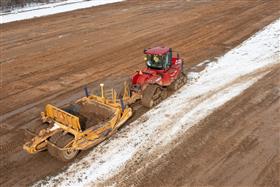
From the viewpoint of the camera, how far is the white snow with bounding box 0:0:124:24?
3014 centimetres

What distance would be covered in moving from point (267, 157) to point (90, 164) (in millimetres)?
4676

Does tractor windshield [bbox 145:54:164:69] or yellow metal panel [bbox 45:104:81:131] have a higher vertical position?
tractor windshield [bbox 145:54:164:69]

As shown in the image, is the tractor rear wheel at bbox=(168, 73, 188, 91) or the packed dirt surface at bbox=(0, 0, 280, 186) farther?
the tractor rear wheel at bbox=(168, 73, 188, 91)

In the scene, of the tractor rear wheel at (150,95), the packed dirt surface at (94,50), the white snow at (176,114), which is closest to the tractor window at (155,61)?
the tractor rear wheel at (150,95)

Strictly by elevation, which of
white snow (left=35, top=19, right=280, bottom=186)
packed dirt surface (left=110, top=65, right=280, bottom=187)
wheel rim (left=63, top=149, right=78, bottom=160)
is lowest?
packed dirt surface (left=110, top=65, right=280, bottom=187)

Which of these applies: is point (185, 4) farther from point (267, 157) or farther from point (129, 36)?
point (267, 157)

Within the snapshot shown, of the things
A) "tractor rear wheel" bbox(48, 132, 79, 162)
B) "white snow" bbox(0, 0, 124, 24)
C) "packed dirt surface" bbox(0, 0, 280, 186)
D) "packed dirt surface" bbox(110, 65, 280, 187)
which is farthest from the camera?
"white snow" bbox(0, 0, 124, 24)

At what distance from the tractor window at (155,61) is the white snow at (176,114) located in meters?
1.26

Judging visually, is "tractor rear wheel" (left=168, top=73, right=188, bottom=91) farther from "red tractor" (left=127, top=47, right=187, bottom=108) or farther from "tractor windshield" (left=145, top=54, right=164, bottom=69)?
"tractor windshield" (left=145, top=54, right=164, bottom=69)

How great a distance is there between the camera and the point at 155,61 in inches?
509

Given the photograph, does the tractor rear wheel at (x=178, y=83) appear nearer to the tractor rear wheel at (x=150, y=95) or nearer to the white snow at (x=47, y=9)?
the tractor rear wheel at (x=150, y=95)

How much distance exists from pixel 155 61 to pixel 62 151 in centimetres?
502

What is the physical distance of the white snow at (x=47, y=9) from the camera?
98.9ft

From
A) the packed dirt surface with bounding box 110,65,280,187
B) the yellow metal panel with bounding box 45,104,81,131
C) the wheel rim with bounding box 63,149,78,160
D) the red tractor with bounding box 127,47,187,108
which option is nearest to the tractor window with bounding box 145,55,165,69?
the red tractor with bounding box 127,47,187,108
